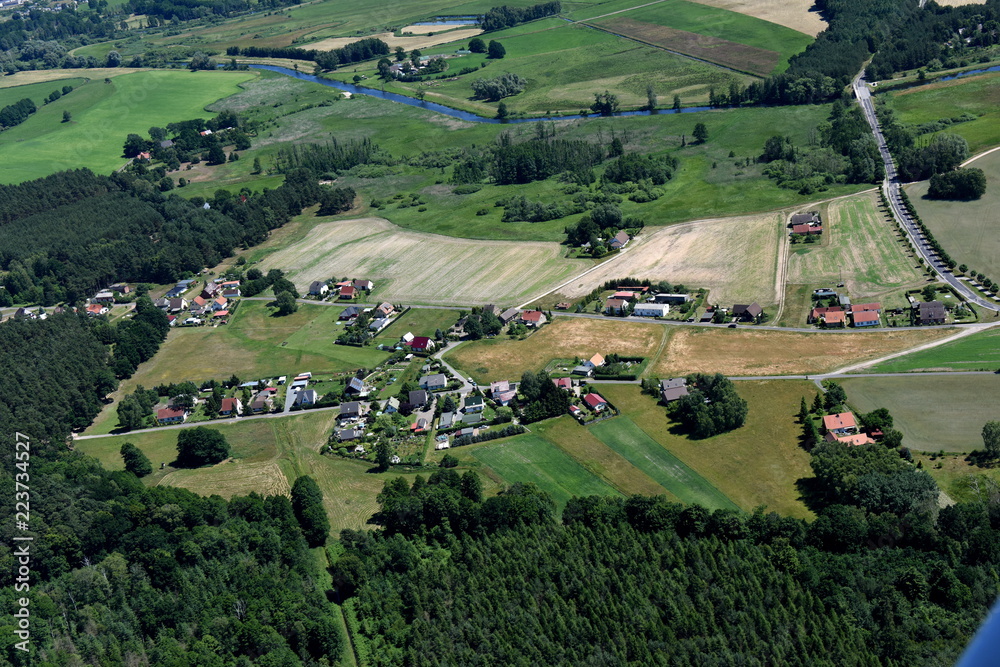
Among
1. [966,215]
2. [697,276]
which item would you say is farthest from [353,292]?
[966,215]

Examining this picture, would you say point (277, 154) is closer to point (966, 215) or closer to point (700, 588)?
point (966, 215)

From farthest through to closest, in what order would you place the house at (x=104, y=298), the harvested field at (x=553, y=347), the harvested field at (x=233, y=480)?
the house at (x=104, y=298) → the harvested field at (x=553, y=347) → the harvested field at (x=233, y=480)

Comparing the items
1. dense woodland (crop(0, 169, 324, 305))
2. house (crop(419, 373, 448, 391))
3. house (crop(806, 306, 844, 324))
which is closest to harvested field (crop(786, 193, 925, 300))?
house (crop(806, 306, 844, 324))

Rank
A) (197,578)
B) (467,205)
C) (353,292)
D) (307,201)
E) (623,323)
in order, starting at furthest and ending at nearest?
(307,201), (467,205), (353,292), (623,323), (197,578)

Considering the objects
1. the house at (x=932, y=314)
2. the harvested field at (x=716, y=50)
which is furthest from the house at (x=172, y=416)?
the harvested field at (x=716, y=50)

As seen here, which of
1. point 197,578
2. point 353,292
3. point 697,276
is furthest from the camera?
point 353,292

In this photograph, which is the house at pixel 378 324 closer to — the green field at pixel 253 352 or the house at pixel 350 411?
the green field at pixel 253 352
